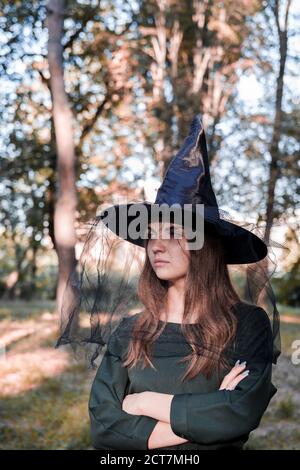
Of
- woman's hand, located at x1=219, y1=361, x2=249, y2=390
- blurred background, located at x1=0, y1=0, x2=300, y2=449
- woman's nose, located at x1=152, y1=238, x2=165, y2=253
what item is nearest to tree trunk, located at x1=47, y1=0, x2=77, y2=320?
blurred background, located at x1=0, y1=0, x2=300, y2=449

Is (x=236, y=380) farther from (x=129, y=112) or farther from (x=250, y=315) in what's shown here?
(x=129, y=112)

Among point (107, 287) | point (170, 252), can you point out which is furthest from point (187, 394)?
point (107, 287)

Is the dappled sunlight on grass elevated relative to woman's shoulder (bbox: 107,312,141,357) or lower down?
lower down

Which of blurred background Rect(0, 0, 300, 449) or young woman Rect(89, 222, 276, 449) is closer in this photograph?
young woman Rect(89, 222, 276, 449)

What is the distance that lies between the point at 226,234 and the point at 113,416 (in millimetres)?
783

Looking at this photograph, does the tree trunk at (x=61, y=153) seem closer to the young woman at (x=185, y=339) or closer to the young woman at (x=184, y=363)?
the young woman at (x=185, y=339)

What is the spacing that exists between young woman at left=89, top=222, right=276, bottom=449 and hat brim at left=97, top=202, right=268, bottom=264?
6 centimetres

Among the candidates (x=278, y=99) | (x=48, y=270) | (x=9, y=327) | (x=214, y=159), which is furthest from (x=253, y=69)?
(x=48, y=270)

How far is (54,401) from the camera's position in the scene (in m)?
6.66

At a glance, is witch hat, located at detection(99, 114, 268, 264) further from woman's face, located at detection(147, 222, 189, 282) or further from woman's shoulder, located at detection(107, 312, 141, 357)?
woman's shoulder, located at detection(107, 312, 141, 357)

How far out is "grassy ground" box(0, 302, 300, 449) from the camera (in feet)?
18.4

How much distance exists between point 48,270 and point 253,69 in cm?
1703

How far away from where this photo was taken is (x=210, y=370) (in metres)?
2.20
